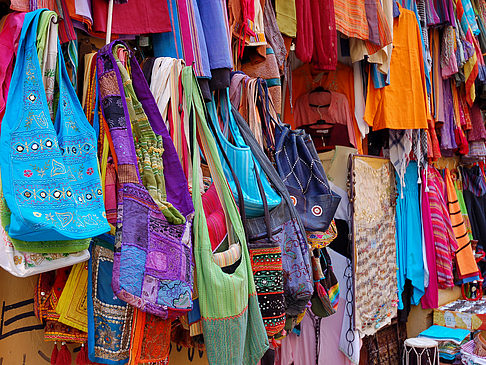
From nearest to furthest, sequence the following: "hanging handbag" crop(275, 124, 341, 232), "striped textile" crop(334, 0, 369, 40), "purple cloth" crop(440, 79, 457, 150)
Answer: "hanging handbag" crop(275, 124, 341, 232), "striped textile" crop(334, 0, 369, 40), "purple cloth" crop(440, 79, 457, 150)

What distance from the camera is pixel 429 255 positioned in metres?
4.58

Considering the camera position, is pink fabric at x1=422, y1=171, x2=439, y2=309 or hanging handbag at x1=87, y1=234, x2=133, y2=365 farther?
pink fabric at x1=422, y1=171, x2=439, y2=309

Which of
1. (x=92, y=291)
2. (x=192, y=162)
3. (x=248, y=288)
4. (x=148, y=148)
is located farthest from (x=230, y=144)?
(x=92, y=291)

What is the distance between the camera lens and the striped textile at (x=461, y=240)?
16.8ft

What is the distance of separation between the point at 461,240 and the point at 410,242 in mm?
928

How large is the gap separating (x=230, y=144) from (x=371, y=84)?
2.13 m

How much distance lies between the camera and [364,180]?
378cm

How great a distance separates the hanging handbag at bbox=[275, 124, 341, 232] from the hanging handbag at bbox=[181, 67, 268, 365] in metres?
0.62

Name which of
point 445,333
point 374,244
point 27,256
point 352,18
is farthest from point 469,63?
point 27,256

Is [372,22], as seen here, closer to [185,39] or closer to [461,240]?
[185,39]

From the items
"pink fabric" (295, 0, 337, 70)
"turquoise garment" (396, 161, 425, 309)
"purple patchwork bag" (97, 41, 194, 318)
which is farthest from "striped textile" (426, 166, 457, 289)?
"purple patchwork bag" (97, 41, 194, 318)

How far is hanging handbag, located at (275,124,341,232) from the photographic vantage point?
2.44 metres

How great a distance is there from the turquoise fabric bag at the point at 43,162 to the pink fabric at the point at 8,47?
25 mm

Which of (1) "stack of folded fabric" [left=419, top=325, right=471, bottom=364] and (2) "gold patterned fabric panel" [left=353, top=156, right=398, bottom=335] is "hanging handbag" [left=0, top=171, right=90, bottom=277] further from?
(1) "stack of folded fabric" [left=419, top=325, right=471, bottom=364]
